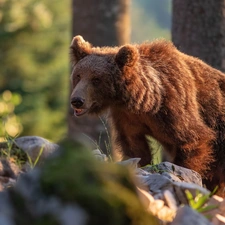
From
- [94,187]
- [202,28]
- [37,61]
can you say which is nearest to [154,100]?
[202,28]

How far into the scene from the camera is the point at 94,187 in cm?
347

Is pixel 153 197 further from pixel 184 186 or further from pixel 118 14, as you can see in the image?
pixel 118 14

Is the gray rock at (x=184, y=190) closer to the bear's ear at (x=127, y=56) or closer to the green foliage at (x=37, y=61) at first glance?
the bear's ear at (x=127, y=56)

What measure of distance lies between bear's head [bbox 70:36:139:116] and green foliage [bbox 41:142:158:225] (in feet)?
9.23

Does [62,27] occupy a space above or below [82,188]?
below

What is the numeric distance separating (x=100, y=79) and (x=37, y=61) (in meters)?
29.1

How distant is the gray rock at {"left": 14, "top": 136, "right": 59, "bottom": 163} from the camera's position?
19.7ft

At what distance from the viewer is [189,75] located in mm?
6797

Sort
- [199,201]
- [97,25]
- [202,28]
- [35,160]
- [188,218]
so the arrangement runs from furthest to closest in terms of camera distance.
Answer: [97,25], [202,28], [35,160], [199,201], [188,218]

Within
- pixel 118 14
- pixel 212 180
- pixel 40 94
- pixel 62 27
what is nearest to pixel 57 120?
pixel 40 94

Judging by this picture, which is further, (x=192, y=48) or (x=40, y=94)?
(x=40, y=94)

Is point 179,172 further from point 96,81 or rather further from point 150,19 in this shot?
point 150,19

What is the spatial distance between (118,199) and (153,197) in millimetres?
780

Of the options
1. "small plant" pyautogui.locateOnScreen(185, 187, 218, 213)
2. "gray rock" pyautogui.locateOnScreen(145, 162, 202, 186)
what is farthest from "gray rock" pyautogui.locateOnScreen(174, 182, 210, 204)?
"gray rock" pyautogui.locateOnScreen(145, 162, 202, 186)
